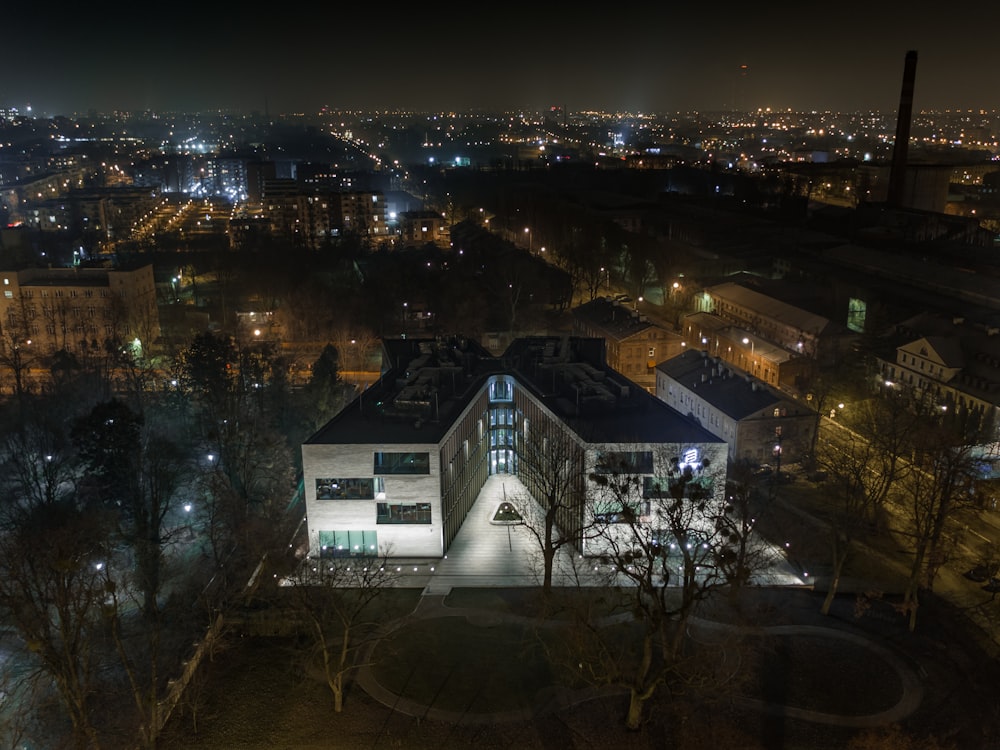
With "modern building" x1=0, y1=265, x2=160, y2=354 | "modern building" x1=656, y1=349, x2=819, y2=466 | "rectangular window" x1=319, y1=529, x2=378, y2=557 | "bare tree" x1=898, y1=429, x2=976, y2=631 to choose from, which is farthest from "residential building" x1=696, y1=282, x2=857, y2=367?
"modern building" x1=0, y1=265, x2=160, y2=354

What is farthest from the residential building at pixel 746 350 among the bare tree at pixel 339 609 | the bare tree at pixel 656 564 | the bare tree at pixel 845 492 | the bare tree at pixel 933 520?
the bare tree at pixel 339 609

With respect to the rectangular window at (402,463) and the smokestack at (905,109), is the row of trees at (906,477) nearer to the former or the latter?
the rectangular window at (402,463)

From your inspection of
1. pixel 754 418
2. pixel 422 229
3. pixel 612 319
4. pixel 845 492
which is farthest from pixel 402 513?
pixel 422 229

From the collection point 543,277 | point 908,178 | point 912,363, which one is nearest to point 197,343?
point 543,277

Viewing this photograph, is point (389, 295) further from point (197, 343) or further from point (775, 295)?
point (775, 295)

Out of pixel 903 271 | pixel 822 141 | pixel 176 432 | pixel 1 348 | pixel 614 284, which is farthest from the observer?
pixel 822 141

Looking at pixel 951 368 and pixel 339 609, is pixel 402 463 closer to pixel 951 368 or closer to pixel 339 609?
pixel 339 609
